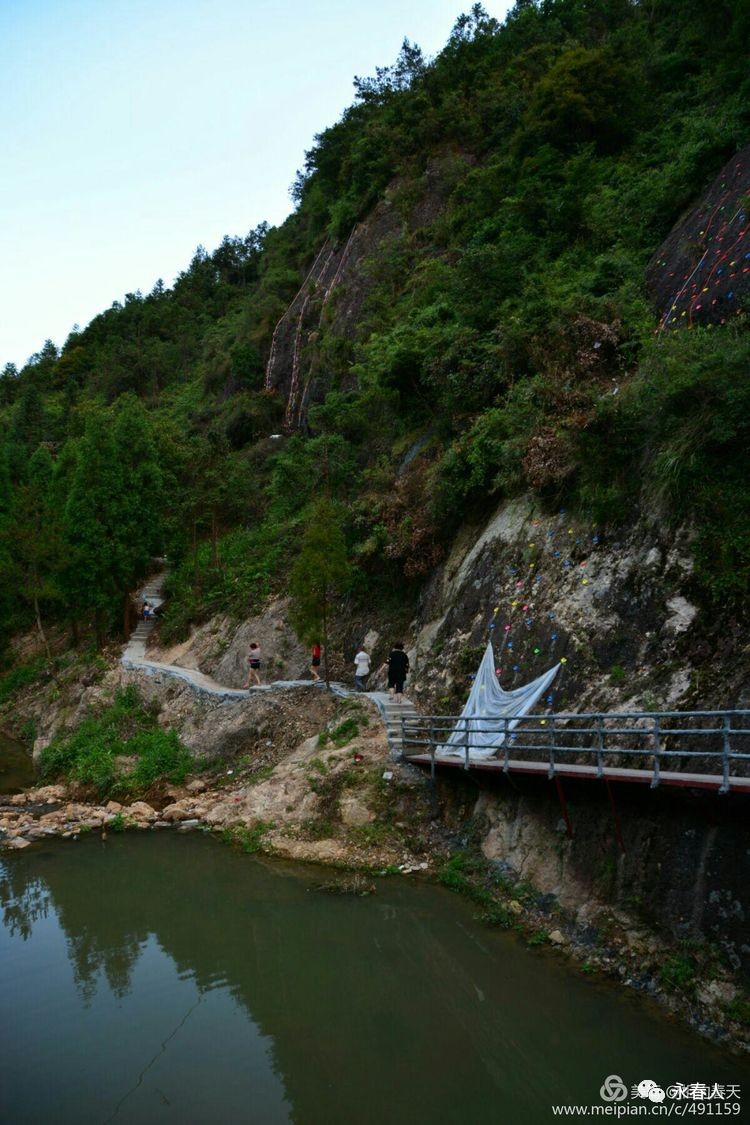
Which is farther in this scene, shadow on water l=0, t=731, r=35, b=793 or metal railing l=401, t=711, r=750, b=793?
shadow on water l=0, t=731, r=35, b=793

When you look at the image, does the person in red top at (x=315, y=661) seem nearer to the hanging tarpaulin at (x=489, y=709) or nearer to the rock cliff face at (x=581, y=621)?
the rock cliff face at (x=581, y=621)

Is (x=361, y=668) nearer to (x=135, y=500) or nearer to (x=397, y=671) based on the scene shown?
(x=397, y=671)

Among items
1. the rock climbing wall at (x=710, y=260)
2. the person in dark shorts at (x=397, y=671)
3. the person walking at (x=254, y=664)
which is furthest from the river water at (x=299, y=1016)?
the rock climbing wall at (x=710, y=260)

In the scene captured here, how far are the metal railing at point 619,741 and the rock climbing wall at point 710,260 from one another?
9154 millimetres

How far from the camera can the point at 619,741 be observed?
38.9 feet

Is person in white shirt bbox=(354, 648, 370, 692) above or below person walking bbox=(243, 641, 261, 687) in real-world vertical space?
below

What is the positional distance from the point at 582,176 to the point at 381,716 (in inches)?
854

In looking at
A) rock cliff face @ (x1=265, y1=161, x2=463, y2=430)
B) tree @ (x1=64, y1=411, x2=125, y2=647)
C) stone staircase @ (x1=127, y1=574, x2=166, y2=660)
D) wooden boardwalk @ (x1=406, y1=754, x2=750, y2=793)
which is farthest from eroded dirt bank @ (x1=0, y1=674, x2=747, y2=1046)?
rock cliff face @ (x1=265, y1=161, x2=463, y2=430)

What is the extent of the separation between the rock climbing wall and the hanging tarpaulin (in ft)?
29.4

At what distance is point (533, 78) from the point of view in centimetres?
3741

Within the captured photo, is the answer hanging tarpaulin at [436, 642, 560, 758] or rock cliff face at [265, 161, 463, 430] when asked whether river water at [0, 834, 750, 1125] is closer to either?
hanging tarpaulin at [436, 642, 560, 758]

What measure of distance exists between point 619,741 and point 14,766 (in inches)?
879

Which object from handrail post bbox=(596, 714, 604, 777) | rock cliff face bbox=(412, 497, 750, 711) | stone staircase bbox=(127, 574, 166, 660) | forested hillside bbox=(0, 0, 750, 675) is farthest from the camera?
stone staircase bbox=(127, 574, 166, 660)

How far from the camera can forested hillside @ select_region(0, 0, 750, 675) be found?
14914mm
